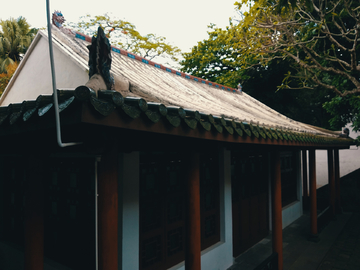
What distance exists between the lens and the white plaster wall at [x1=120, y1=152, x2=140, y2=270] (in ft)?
12.7

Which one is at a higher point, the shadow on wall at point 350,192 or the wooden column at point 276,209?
the wooden column at point 276,209

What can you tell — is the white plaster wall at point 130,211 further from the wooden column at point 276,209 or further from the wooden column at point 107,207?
the wooden column at point 276,209

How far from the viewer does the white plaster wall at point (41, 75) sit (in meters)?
5.44

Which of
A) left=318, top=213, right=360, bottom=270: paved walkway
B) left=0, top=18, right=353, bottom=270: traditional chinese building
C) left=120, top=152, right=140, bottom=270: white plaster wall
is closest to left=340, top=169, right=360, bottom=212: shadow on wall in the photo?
left=318, top=213, right=360, bottom=270: paved walkway

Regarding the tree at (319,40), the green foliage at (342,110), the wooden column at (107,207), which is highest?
the tree at (319,40)

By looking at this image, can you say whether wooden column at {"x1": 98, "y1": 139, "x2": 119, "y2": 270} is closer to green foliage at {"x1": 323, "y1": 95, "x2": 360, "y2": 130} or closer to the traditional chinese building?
the traditional chinese building

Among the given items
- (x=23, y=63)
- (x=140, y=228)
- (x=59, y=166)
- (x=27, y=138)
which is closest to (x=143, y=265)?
(x=140, y=228)

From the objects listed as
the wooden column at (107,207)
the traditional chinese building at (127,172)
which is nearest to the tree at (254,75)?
the traditional chinese building at (127,172)

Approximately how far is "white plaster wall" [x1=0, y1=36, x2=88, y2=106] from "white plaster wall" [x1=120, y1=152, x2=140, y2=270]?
2.11 meters

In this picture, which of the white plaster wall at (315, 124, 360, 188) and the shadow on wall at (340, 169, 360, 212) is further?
the white plaster wall at (315, 124, 360, 188)

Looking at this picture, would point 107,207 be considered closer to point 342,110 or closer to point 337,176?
point 337,176

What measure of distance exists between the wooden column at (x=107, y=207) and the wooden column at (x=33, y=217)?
4.25 ft

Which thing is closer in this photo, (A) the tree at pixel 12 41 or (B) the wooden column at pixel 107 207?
(B) the wooden column at pixel 107 207

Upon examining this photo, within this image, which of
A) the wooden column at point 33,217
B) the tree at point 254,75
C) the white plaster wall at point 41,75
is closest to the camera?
the wooden column at point 33,217
